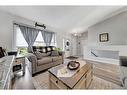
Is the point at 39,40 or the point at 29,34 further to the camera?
the point at 39,40

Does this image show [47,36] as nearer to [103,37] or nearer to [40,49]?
[40,49]

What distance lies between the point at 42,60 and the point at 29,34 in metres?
1.62

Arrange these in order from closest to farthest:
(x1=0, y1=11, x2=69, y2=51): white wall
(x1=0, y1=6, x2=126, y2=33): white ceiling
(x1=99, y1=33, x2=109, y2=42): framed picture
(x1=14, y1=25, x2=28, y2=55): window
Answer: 1. (x1=0, y1=6, x2=126, y2=33): white ceiling
2. (x1=0, y1=11, x2=69, y2=51): white wall
3. (x1=14, y1=25, x2=28, y2=55): window
4. (x1=99, y1=33, x2=109, y2=42): framed picture

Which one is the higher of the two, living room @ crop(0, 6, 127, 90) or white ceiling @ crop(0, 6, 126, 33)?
white ceiling @ crop(0, 6, 126, 33)

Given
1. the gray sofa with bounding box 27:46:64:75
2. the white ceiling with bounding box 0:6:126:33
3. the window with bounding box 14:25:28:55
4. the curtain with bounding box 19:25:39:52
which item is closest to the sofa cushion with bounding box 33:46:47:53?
the gray sofa with bounding box 27:46:64:75

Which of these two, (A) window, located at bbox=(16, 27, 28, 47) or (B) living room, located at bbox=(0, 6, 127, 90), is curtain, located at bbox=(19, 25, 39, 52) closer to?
(B) living room, located at bbox=(0, 6, 127, 90)

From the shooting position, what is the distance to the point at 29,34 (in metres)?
3.91

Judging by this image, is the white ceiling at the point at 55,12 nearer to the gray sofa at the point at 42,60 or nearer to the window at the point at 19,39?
the window at the point at 19,39

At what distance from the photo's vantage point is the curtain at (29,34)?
3686mm

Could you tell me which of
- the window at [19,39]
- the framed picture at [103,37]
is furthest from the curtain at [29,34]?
the framed picture at [103,37]

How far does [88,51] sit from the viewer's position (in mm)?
6250

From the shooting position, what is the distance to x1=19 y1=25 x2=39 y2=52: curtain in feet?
12.1

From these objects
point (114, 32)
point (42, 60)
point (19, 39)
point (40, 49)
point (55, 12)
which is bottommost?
point (42, 60)

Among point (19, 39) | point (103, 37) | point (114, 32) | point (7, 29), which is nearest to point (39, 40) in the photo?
point (19, 39)
